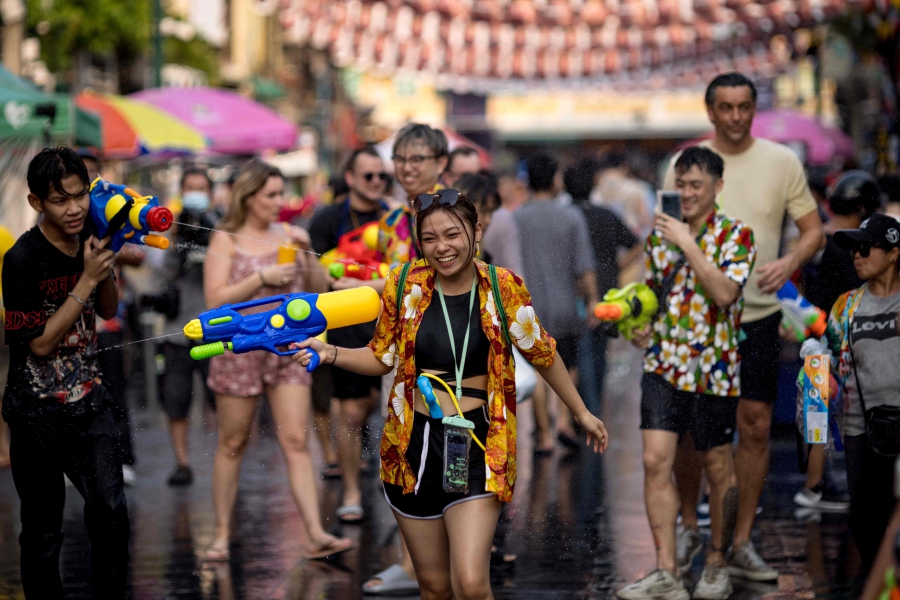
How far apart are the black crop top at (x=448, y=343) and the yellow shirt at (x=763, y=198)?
6.39 ft

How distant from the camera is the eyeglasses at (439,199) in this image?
4109 mm

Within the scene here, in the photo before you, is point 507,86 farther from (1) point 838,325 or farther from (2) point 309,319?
(2) point 309,319

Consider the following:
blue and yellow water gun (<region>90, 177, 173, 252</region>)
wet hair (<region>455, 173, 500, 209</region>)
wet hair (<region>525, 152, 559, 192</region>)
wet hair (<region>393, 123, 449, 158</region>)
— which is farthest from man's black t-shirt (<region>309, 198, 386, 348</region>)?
blue and yellow water gun (<region>90, 177, 173, 252</region>)

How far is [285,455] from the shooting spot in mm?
6293

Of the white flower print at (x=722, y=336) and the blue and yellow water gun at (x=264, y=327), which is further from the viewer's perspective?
the white flower print at (x=722, y=336)

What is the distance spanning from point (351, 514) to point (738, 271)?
116 inches

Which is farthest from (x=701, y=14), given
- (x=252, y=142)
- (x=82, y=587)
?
(x=252, y=142)

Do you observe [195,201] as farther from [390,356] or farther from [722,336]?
[390,356]

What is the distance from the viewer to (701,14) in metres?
6.66

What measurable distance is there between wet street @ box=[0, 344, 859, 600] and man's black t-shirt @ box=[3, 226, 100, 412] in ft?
3.97

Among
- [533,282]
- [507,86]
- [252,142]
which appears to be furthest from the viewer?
[252,142]

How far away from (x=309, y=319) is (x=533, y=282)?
3798 millimetres

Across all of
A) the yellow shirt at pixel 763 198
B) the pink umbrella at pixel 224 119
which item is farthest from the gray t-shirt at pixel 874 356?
the pink umbrella at pixel 224 119

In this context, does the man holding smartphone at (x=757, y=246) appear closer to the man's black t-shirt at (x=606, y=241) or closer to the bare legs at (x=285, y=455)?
the man's black t-shirt at (x=606, y=241)
